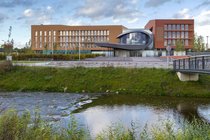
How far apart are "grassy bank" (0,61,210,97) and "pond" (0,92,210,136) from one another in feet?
10.1

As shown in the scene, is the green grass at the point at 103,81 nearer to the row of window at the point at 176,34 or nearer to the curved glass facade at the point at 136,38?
the curved glass facade at the point at 136,38

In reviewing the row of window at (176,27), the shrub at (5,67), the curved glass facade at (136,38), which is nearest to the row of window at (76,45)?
the curved glass facade at (136,38)

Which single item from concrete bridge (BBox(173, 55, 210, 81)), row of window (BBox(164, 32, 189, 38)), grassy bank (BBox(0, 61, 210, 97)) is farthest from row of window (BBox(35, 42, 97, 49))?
concrete bridge (BBox(173, 55, 210, 81))

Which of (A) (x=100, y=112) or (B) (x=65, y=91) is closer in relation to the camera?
(A) (x=100, y=112)

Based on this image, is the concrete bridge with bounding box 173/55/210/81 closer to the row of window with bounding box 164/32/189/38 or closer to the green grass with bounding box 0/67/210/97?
the green grass with bounding box 0/67/210/97

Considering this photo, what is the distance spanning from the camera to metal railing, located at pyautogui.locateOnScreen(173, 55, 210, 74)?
20.3 meters

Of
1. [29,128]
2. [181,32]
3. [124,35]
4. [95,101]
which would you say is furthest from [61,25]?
[29,128]

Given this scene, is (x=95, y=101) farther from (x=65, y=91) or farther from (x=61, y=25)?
(x=61, y=25)

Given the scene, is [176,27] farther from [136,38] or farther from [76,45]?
[76,45]

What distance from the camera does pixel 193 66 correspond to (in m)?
24.7

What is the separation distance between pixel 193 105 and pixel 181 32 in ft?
264

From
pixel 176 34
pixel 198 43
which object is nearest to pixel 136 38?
pixel 176 34

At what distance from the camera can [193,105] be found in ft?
74.9

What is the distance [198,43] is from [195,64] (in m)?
81.4
